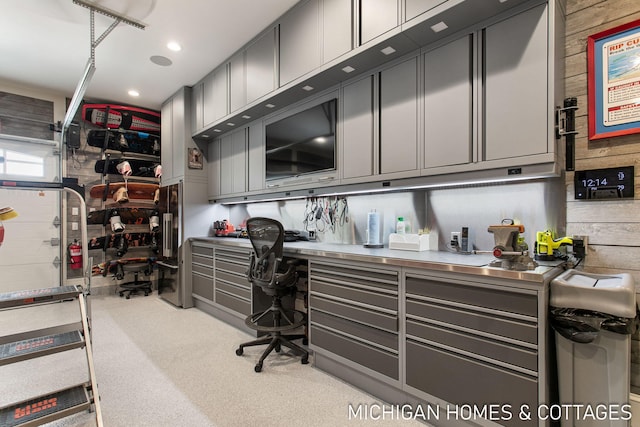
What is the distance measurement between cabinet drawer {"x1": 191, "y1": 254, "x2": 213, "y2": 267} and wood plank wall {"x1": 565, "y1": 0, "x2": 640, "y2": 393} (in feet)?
11.6

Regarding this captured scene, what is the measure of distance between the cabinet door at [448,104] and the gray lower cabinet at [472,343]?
0.87 meters

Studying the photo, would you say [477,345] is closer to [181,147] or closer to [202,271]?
[202,271]

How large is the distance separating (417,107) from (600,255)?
4.74ft

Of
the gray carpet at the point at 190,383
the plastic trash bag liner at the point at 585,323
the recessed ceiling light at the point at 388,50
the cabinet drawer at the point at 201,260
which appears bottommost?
the gray carpet at the point at 190,383

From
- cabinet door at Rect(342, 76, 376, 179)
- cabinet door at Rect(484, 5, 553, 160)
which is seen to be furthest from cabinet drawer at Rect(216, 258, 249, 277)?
cabinet door at Rect(484, 5, 553, 160)

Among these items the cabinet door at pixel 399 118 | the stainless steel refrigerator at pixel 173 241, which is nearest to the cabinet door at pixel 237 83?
the stainless steel refrigerator at pixel 173 241

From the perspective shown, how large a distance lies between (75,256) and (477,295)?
554cm

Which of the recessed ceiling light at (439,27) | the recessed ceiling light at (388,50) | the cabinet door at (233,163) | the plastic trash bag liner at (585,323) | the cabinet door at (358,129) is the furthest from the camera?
the cabinet door at (233,163)

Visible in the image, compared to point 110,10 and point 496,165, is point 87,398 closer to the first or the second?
point 496,165

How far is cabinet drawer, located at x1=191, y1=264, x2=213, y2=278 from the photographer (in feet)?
12.4

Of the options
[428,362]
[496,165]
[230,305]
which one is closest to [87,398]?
[230,305]

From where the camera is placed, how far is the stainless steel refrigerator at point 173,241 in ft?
13.6

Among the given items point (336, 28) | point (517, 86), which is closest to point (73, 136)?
point (336, 28)

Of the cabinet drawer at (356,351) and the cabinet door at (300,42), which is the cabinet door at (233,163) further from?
the cabinet drawer at (356,351)
